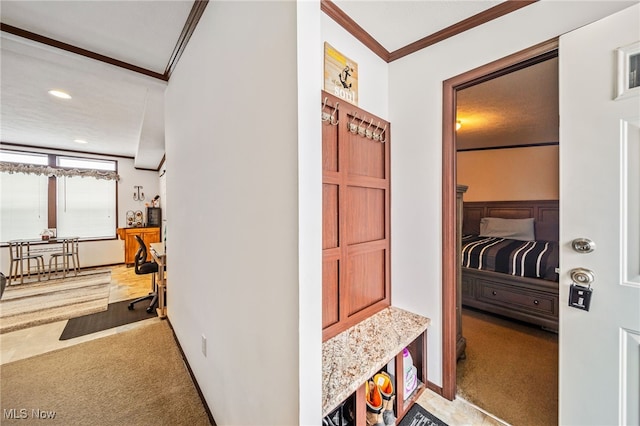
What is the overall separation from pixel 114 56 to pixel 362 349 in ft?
9.08

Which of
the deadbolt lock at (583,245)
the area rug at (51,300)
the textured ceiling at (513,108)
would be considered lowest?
the area rug at (51,300)

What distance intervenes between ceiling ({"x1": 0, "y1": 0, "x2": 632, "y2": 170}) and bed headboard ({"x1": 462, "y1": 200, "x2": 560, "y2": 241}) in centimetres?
145

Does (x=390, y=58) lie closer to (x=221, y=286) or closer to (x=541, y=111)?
(x=221, y=286)

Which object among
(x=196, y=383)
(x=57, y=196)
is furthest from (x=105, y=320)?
(x=57, y=196)

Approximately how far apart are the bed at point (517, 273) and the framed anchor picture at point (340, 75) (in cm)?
159

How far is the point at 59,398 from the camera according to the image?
1.58 m

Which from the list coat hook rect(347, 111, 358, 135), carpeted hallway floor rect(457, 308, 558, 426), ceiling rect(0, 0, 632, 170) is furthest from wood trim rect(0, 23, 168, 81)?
carpeted hallway floor rect(457, 308, 558, 426)

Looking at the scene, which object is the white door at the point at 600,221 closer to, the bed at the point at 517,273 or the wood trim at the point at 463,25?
the wood trim at the point at 463,25

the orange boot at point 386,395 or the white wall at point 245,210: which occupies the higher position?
the white wall at point 245,210

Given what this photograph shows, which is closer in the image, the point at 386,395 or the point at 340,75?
the point at 386,395

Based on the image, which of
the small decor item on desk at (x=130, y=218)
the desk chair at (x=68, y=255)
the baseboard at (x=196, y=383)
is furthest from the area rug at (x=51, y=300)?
the baseboard at (x=196, y=383)

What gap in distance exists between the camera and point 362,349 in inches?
51.8

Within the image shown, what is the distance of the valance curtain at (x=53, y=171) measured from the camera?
13.8 feet

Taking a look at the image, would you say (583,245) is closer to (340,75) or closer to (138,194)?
(340,75)
